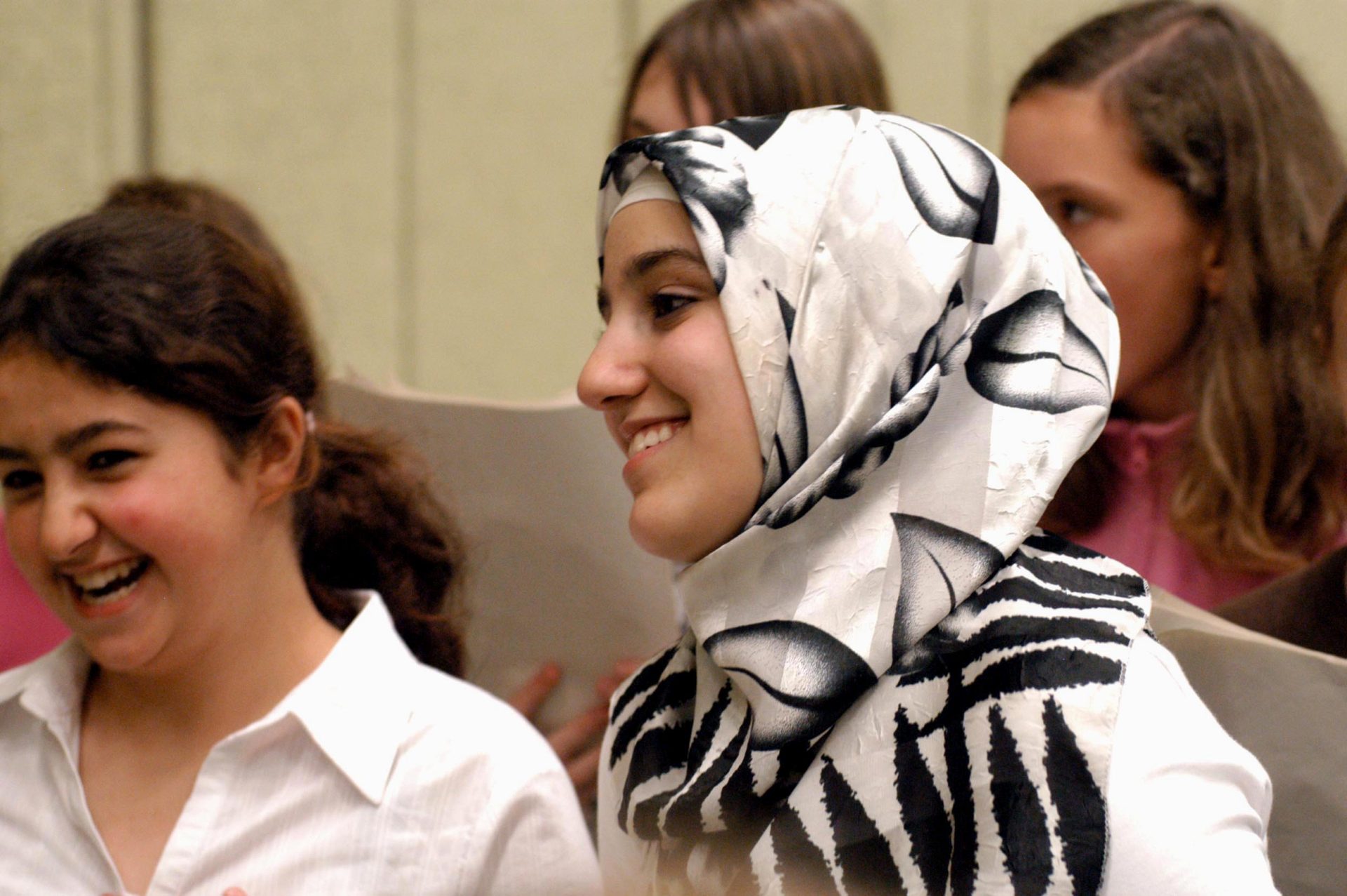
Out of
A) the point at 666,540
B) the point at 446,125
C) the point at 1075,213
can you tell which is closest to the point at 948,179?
the point at 666,540

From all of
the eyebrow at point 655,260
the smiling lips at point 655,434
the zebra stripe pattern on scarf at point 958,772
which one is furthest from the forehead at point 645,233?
the zebra stripe pattern on scarf at point 958,772

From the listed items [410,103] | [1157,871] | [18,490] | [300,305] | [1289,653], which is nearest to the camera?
[1157,871]

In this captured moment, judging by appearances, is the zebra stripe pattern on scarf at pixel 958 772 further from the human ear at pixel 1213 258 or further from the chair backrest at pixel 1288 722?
the human ear at pixel 1213 258

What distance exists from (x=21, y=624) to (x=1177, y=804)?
1.48 metres

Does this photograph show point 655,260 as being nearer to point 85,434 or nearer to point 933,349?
point 933,349

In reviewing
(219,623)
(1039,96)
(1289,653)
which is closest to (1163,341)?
(1039,96)

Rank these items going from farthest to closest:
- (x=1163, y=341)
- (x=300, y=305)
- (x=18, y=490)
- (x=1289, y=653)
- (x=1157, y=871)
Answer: (x=1163, y=341)
(x=300, y=305)
(x=18, y=490)
(x=1289, y=653)
(x=1157, y=871)

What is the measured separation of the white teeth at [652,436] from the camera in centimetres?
108

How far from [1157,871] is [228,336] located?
41.1 inches

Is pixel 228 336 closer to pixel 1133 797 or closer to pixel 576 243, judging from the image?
pixel 1133 797

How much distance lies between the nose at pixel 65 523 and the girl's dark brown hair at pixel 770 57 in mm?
926

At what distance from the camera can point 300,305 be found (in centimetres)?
159

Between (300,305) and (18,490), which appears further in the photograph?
(300,305)

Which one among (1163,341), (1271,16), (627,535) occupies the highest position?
(1271,16)
